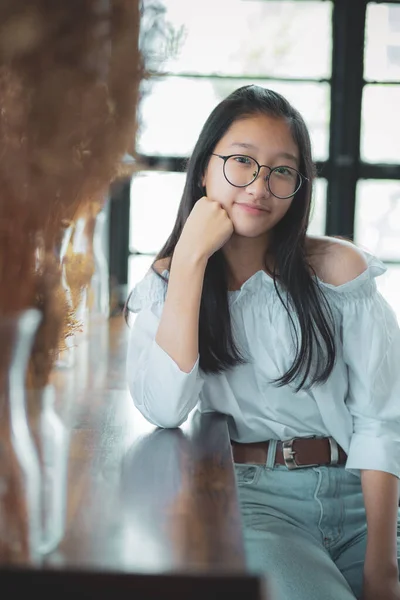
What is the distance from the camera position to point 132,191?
9.96 ft

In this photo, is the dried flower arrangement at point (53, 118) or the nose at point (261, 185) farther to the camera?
the nose at point (261, 185)

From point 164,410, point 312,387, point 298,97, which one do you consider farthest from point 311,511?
A: point 298,97

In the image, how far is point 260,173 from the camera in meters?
1.33

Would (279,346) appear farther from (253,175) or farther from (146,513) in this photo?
(146,513)

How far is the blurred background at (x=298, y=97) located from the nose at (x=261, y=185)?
167 cm

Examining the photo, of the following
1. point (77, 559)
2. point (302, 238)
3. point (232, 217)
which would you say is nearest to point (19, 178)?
point (77, 559)

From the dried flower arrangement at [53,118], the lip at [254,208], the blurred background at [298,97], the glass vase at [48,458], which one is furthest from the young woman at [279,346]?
the blurred background at [298,97]

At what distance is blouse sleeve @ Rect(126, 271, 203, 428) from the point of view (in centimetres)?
125

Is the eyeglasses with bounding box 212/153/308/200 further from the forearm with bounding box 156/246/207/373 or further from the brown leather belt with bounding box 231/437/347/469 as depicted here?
the brown leather belt with bounding box 231/437/347/469

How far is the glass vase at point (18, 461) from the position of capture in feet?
1.85

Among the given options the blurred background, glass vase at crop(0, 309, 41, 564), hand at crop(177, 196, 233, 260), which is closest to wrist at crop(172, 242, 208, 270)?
hand at crop(177, 196, 233, 260)

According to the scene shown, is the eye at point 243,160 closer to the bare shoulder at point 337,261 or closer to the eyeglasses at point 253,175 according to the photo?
the eyeglasses at point 253,175

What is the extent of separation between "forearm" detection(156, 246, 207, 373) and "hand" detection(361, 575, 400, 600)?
46 centimetres

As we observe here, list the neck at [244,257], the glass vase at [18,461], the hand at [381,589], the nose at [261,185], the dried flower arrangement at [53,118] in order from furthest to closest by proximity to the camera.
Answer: the neck at [244,257]
the nose at [261,185]
the hand at [381,589]
the glass vase at [18,461]
the dried flower arrangement at [53,118]
